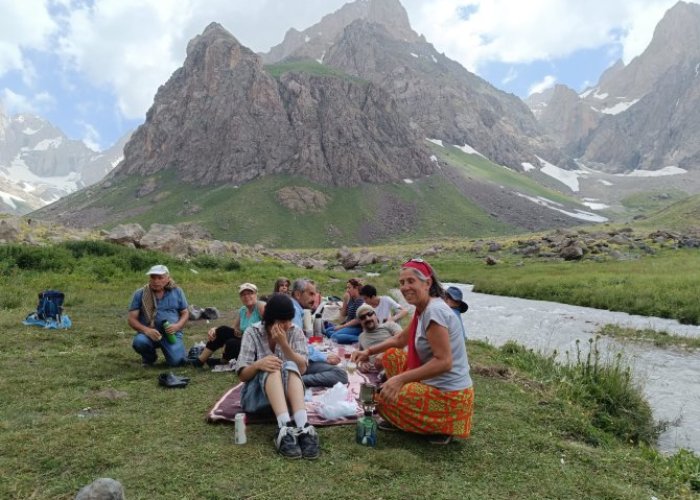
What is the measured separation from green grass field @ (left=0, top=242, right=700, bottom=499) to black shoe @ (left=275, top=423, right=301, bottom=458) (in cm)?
14

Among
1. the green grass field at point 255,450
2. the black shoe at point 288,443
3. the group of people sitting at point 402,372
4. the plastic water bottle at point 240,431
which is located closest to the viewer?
the green grass field at point 255,450

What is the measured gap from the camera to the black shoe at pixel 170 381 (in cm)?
945

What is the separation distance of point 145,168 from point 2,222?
15711 cm

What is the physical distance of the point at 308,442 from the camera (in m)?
6.36

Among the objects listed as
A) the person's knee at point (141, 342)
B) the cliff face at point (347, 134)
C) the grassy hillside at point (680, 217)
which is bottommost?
the person's knee at point (141, 342)

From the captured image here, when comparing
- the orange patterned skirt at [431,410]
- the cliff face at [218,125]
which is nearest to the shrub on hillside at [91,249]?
the orange patterned skirt at [431,410]

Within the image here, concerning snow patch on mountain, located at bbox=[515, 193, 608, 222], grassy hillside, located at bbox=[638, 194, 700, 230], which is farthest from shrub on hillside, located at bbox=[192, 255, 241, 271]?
snow patch on mountain, located at bbox=[515, 193, 608, 222]

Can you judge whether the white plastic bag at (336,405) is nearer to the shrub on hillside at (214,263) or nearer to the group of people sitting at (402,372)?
the group of people sitting at (402,372)

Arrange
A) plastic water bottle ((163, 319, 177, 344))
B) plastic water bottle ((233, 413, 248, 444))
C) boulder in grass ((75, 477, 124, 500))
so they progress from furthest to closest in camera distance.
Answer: plastic water bottle ((163, 319, 177, 344)), plastic water bottle ((233, 413, 248, 444)), boulder in grass ((75, 477, 124, 500))

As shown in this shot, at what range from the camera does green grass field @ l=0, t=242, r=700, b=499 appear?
18.2 feet

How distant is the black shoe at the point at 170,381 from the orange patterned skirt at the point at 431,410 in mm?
4543

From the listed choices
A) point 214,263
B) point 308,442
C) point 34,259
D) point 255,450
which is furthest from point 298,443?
point 214,263

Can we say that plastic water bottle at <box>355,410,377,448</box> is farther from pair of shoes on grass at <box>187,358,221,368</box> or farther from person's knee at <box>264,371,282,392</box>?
pair of shoes on grass at <box>187,358,221,368</box>

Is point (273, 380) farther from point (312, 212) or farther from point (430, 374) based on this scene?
point (312, 212)
